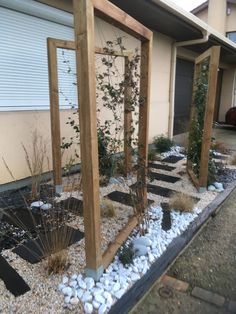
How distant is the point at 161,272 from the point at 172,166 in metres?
3.17

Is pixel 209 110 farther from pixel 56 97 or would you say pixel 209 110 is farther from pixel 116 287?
pixel 116 287

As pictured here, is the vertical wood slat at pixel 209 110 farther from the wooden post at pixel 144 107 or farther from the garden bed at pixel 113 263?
the wooden post at pixel 144 107

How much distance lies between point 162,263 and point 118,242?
0.41m

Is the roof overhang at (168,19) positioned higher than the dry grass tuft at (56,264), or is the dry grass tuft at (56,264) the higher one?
the roof overhang at (168,19)

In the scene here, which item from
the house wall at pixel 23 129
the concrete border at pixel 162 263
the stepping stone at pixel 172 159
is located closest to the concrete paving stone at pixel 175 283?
the concrete border at pixel 162 263

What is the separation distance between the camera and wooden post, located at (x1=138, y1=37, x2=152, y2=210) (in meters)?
2.72

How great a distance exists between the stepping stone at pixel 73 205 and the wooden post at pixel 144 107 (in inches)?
30.6

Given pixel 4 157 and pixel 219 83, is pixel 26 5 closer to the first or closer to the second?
pixel 4 157

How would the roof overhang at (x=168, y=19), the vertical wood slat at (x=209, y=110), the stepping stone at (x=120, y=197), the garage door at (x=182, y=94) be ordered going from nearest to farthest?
the vertical wood slat at (x=209, y=110) → the stepping stone at (x=120, y=197) → the roof overhang at (x=168, y=19) → the garage door at (x=182, y=94)

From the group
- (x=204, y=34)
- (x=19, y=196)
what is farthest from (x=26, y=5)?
(x=204, y=34)

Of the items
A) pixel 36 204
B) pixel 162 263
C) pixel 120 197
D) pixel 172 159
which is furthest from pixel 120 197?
pixel 172 159

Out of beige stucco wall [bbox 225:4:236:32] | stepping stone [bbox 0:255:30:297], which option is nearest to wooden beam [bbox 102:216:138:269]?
stepping stone [bbox 0:255:30:297]

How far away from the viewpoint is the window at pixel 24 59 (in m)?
3.39

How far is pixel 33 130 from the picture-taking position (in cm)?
388
